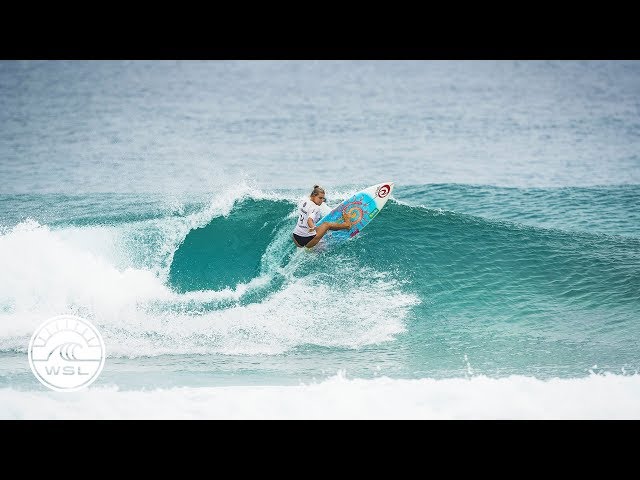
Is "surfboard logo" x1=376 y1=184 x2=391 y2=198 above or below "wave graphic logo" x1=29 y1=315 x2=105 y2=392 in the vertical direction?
above

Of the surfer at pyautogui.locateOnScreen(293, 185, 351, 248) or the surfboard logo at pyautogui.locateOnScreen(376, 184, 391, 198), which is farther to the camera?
the surfboard logo at pyautogui.locateOnScreen(376, 184, 391, 198)

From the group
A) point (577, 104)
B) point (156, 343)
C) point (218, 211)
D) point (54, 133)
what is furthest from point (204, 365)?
point (577, 104)

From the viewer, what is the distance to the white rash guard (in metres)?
9.12

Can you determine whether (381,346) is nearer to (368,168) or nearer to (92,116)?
(368,168)

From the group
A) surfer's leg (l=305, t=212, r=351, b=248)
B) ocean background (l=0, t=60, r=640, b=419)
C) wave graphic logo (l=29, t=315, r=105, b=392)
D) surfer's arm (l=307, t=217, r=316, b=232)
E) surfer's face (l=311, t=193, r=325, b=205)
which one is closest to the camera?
wave graphic logo (l=29, t=315, r=105, b=392)

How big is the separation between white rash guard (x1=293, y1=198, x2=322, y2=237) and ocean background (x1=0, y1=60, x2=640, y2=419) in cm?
44

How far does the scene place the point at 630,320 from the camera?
8.98 metres

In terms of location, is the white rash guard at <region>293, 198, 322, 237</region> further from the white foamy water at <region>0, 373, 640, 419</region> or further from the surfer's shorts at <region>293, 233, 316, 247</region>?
the white foamy water at <region>0, 373, 640, 419</region>

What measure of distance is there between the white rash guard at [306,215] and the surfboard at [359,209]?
0.30m

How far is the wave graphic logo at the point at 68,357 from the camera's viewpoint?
6.99m

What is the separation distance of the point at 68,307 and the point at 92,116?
40.0 feet

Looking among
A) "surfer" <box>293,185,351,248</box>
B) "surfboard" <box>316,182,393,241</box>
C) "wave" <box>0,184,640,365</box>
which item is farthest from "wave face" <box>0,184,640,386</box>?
"surfer" <box>293,185,351,248</box>

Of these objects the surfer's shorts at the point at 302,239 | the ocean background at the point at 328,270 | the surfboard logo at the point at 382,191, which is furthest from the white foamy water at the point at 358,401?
the surfboard logo at the point at 382,191

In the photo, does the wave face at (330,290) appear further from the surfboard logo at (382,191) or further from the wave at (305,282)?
the surfboard logo at (382,191)
